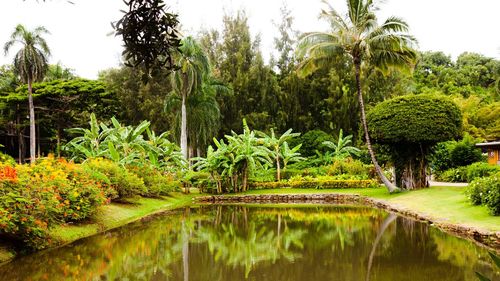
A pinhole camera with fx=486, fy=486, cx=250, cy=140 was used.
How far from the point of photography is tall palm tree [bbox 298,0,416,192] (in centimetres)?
1875

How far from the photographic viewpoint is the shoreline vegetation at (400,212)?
10531 millimetres

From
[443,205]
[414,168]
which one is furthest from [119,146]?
[443,205]

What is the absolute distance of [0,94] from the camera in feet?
122

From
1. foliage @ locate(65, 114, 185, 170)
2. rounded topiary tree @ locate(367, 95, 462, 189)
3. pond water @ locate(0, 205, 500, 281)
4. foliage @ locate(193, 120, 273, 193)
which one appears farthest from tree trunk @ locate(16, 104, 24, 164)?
rounded topiary tree @ locate(367, 95, 462, 189)

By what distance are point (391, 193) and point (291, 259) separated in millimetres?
12298

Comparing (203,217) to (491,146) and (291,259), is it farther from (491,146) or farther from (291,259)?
(491,146)

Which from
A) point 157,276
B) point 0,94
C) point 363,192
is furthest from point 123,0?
point 0,94

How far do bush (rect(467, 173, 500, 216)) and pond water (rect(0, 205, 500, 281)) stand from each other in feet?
4.78

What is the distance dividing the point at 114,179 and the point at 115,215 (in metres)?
1.56

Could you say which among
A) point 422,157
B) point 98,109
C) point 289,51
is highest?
point 289,51

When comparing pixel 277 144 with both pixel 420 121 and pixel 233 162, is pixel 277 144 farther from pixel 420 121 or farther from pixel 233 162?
pixel 420 121

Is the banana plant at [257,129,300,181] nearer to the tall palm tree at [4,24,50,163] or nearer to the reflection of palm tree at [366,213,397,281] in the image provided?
the reflection of palm tree at [366,213,397,281]

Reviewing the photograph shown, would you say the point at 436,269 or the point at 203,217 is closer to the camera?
the point at 436,269

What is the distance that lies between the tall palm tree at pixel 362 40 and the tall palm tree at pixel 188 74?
29.7 feet
